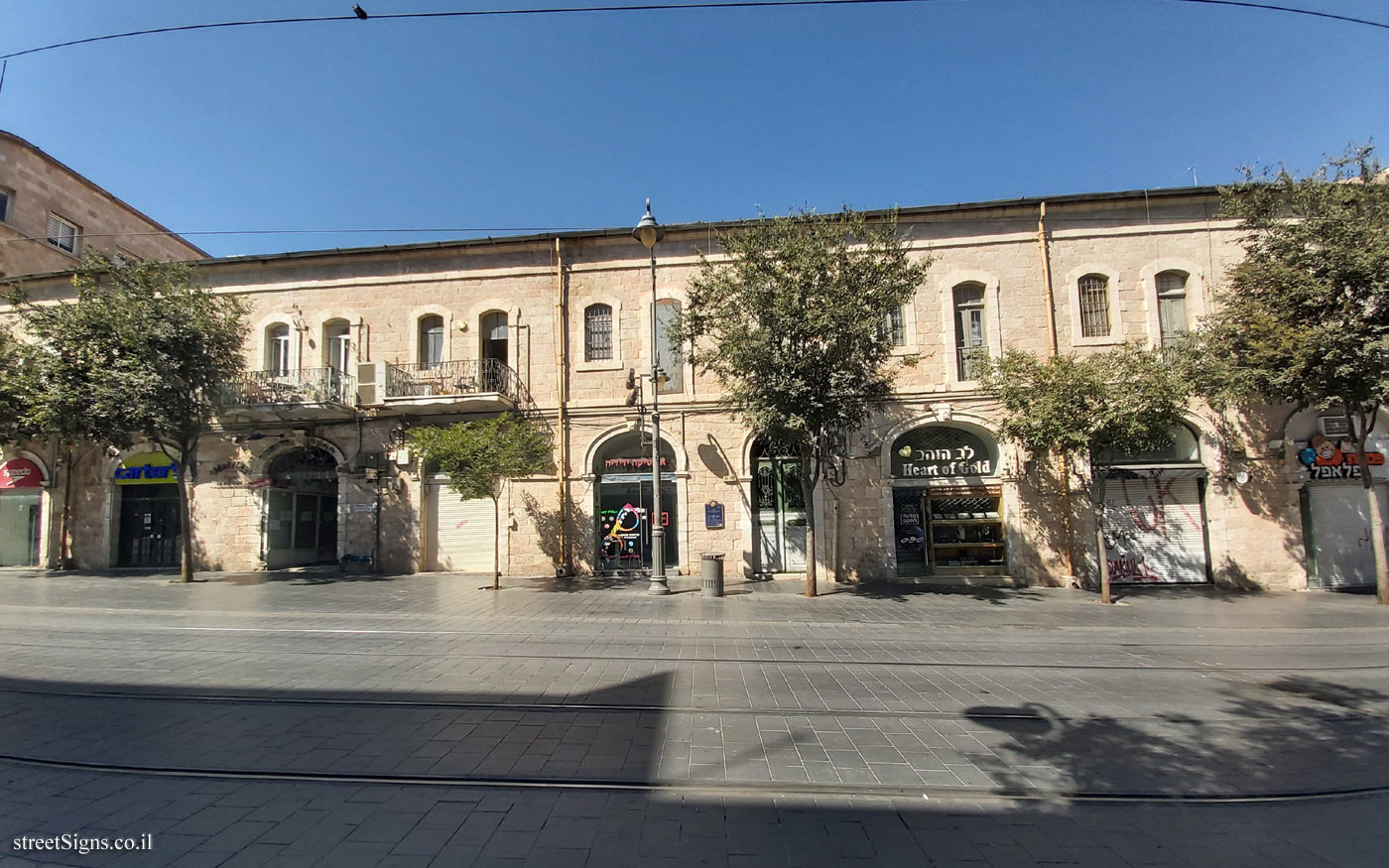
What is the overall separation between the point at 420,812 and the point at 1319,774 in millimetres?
6244

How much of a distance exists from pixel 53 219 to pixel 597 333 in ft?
72.0

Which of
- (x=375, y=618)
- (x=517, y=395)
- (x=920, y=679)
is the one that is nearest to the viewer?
(x=920, y=679)

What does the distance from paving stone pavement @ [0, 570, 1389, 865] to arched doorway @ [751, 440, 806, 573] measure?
6.07 m

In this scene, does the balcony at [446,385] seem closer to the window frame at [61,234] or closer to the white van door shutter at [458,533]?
the white van door shutter at [458,533]

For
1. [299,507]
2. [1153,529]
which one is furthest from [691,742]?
[299,507]

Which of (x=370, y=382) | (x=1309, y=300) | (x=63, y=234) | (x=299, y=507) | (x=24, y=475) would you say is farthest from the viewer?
(x=63, y=234)

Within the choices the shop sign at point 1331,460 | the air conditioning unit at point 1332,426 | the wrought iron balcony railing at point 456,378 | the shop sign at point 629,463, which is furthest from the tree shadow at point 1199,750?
the wrought iron balcony railing at point 456,378

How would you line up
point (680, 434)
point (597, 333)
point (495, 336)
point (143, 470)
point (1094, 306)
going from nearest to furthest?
point (1094, 306), point (680, 434), point (597, 333), point (495, 336), point (143, 470)

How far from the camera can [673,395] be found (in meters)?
16.9

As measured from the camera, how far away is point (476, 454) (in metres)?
13.9

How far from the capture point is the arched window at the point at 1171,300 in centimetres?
1586

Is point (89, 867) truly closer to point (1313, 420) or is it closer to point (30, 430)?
point (30, 430)

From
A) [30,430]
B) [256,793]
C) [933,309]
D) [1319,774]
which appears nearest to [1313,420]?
[933,309]

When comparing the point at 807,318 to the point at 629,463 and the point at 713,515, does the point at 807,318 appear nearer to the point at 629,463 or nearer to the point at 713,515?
the point at 713,515
